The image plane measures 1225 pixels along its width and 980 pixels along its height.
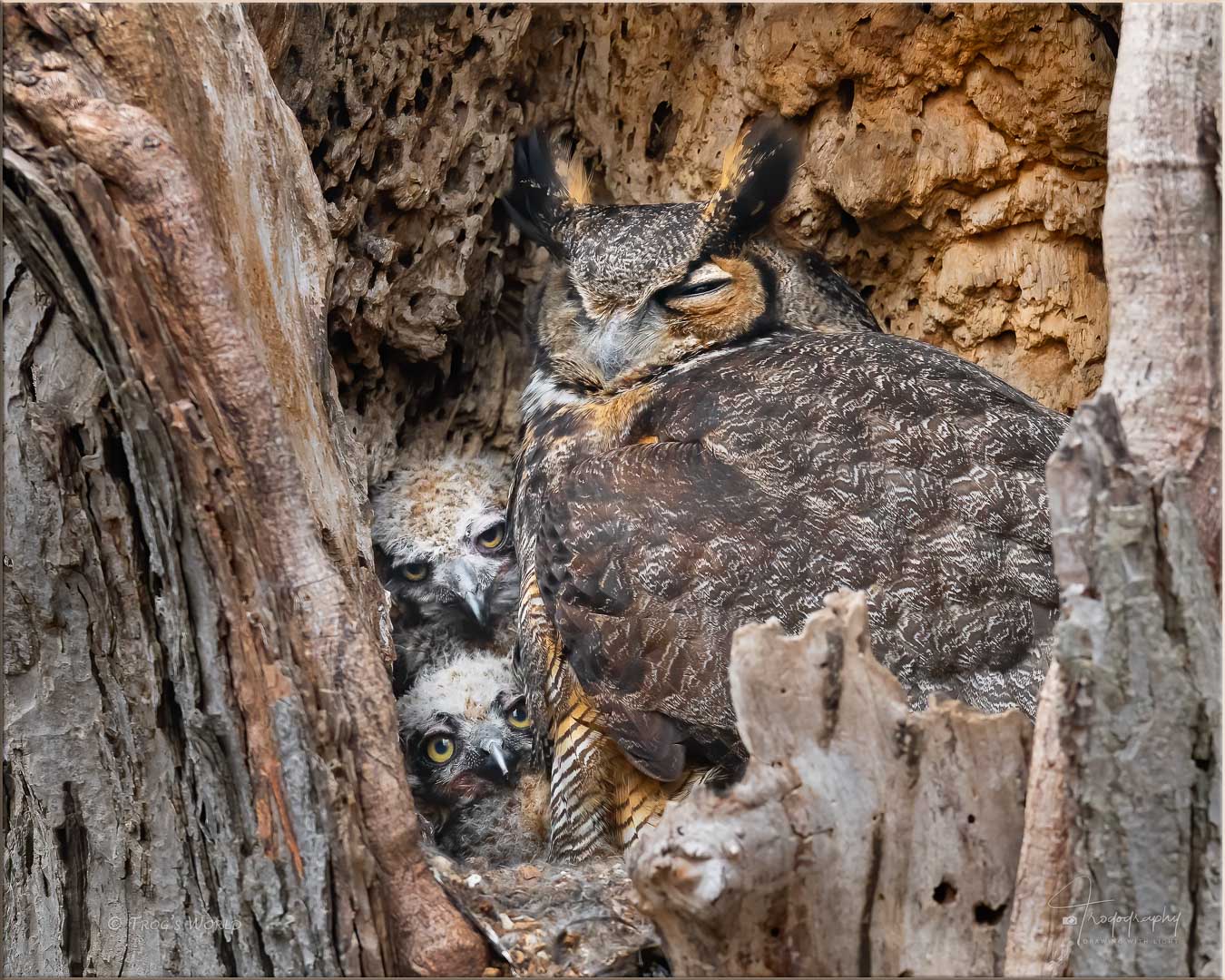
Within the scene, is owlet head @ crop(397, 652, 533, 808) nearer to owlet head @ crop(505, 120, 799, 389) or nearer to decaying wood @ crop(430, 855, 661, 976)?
decaying wood @ crop(430, 855, 661, 976)

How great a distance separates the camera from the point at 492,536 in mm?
2906

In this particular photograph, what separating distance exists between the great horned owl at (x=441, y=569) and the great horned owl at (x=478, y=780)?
0.19 metres

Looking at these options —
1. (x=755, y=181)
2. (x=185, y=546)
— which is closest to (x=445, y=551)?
(x=755, y=181)

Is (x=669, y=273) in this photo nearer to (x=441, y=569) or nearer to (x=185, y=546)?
(x=441, y=569)

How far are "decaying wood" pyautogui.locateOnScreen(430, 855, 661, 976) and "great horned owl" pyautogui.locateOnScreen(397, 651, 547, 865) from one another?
1.36 ft

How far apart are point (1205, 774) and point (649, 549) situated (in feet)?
3.38

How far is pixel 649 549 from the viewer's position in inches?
84.0

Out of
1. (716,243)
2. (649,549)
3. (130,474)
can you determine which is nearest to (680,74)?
(716,243)

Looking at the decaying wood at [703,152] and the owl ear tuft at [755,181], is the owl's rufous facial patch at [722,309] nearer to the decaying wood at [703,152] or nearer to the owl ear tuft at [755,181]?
the owl ear tuft at [755,181]

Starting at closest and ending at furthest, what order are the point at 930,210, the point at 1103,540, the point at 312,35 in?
the point at 1103,540 < the point at 312,35 < the point at 930,210

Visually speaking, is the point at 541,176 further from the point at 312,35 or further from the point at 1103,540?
the point at 1103,540

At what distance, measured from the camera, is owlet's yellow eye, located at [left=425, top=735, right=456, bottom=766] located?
2.57m

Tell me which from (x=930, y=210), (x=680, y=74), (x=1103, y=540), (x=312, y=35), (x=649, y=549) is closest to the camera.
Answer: (x=1103, y=540)

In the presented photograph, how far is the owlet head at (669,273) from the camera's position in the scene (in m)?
2.59
